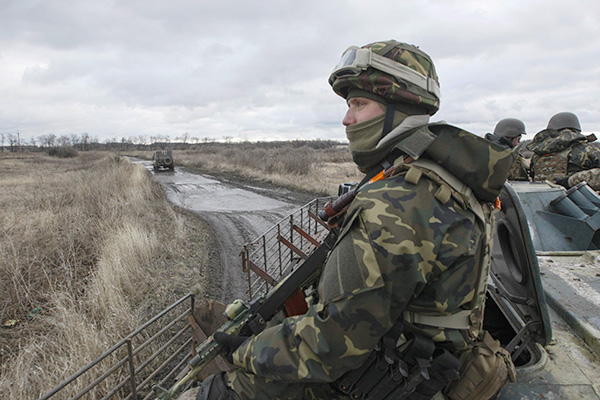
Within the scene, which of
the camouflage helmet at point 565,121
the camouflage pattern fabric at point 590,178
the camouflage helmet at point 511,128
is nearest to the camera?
the camouflage pattern fabric at point 590,178

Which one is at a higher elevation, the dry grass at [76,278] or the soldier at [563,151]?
the soldier at [563,151]

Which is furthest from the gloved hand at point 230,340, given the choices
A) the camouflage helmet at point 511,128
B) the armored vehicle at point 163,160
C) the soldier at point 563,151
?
the armored vehicle at point 163,160

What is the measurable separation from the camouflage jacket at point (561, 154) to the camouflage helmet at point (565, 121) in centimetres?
8

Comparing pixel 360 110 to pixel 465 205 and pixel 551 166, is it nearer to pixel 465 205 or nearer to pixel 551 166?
pixel 465 205

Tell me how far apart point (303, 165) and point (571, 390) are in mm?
20603

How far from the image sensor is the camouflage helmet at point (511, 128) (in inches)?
199

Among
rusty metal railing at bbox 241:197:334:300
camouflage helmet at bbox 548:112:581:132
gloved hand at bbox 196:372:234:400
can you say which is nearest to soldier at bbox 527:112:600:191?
camouflage helmet at bbox 548:112:581:132

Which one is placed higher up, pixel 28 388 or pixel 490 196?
pixel 490 196

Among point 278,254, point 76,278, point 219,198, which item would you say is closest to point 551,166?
point 278,254

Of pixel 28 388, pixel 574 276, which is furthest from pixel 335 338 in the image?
pixel 28 388

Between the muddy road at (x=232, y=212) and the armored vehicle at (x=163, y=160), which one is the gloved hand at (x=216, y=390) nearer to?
the muddy road at (x=232, y=212)

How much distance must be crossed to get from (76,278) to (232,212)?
6.56 metres

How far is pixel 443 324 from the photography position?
1.35 m

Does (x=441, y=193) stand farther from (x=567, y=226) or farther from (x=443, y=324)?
(x=567, y=226)
